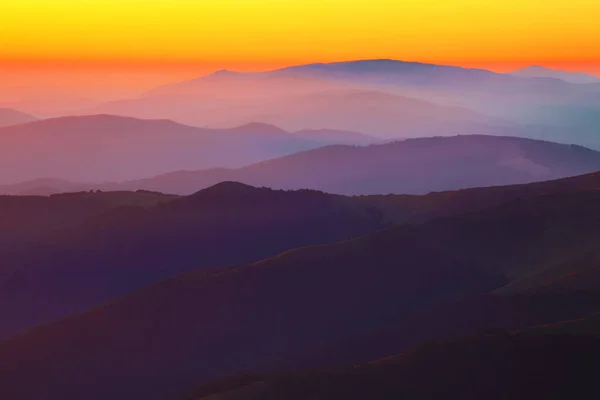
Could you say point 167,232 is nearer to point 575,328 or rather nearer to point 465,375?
point 465,375

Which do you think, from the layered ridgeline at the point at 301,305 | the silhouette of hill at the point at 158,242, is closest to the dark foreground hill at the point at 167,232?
the silhouette of hill at the point at 158,242

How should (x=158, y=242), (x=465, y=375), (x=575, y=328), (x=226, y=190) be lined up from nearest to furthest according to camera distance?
(x=465, y=375)
(x=575, y=328)
(x=158, y=242)
(x=226, y=190)

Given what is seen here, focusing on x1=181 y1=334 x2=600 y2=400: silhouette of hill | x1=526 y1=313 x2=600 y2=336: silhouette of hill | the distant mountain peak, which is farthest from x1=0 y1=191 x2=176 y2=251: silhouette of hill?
x1=526 y1=313 x2=600 y2=336: silhouette of hill

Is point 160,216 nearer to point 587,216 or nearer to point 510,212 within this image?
point 510,212

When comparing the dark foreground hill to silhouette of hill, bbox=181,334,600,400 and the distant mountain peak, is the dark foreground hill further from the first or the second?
silhouette of hill, bbox=181,334,600,400

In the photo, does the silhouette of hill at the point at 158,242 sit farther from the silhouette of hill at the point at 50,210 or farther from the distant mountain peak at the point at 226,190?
the silhouette of hill at the point at 50,210

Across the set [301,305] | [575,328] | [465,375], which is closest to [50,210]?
[301,305]
